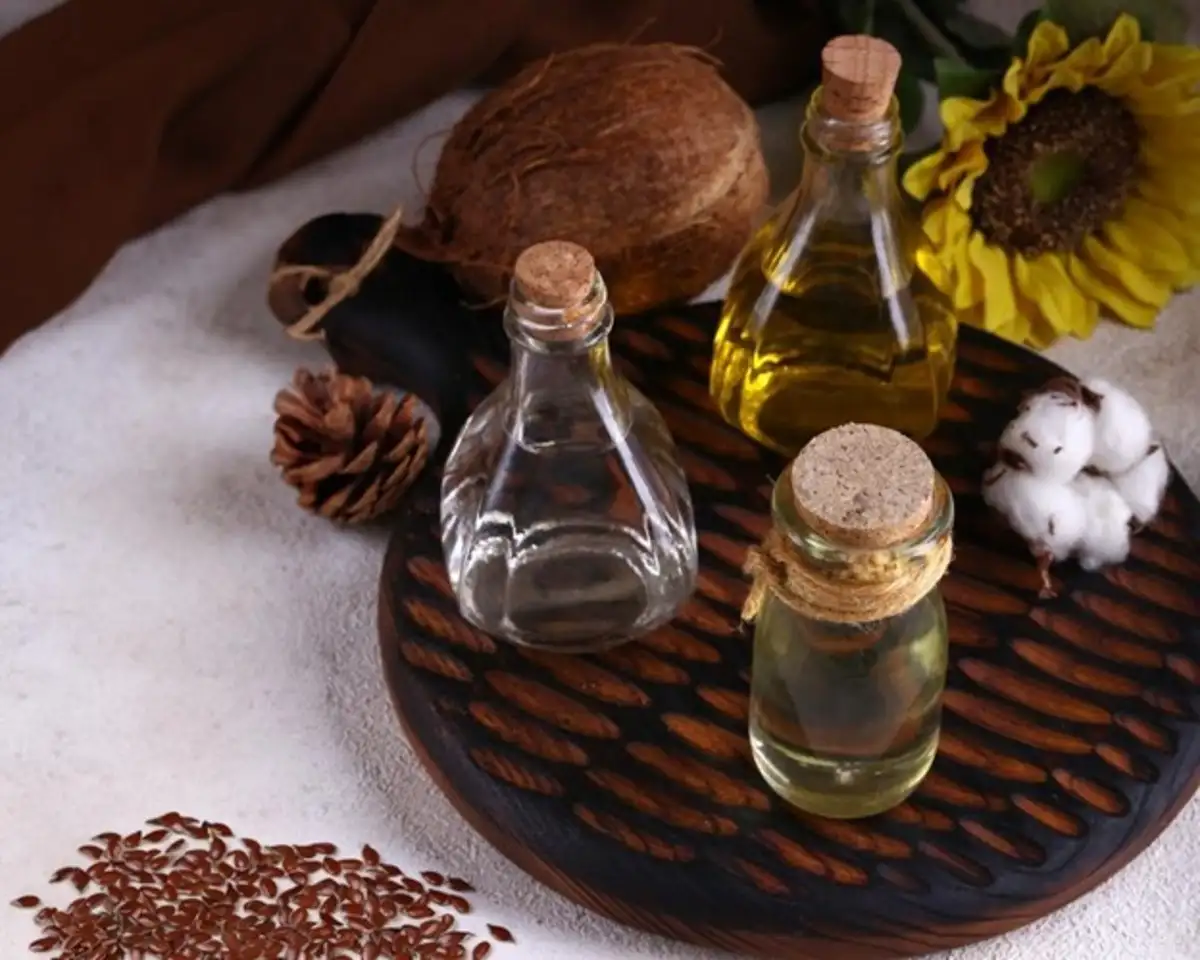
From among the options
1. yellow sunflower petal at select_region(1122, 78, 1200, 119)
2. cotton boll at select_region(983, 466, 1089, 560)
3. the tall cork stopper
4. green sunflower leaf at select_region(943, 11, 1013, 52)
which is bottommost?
cotton boll at select_region(983, 466, 1089, 560)

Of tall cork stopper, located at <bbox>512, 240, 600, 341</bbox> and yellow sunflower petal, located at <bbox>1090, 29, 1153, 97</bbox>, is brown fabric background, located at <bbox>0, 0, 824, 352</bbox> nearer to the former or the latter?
yellow sunflower petal, located at <bbox>1090, 29, 1153, 97</bbox>

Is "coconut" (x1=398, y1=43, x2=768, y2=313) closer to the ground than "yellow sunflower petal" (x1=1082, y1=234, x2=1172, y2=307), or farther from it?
farther from it

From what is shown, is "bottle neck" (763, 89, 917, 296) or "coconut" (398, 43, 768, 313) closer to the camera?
"bottle neck" (763, 89, 917, 296)

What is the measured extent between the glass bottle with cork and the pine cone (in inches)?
6.5

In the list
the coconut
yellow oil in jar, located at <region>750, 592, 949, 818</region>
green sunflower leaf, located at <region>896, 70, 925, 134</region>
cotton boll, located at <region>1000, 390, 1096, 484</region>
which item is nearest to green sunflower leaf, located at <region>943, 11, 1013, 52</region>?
green sunflower leaf, located at <region>896, 70, 925, 134</region>

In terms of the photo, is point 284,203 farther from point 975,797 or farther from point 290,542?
point 975,797

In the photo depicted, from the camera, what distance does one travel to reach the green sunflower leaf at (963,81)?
62 centimetres

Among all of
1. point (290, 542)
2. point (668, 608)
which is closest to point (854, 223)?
point (668, 608)

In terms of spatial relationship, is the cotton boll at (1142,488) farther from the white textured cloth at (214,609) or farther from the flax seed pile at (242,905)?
the flax seed pile at (242,905)

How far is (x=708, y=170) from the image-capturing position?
0.63 metres

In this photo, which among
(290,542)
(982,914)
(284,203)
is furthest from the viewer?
(284,203)

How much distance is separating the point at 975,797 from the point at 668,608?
115mm

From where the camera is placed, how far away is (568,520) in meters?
0.54

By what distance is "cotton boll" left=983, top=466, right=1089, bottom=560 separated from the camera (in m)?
0.54
